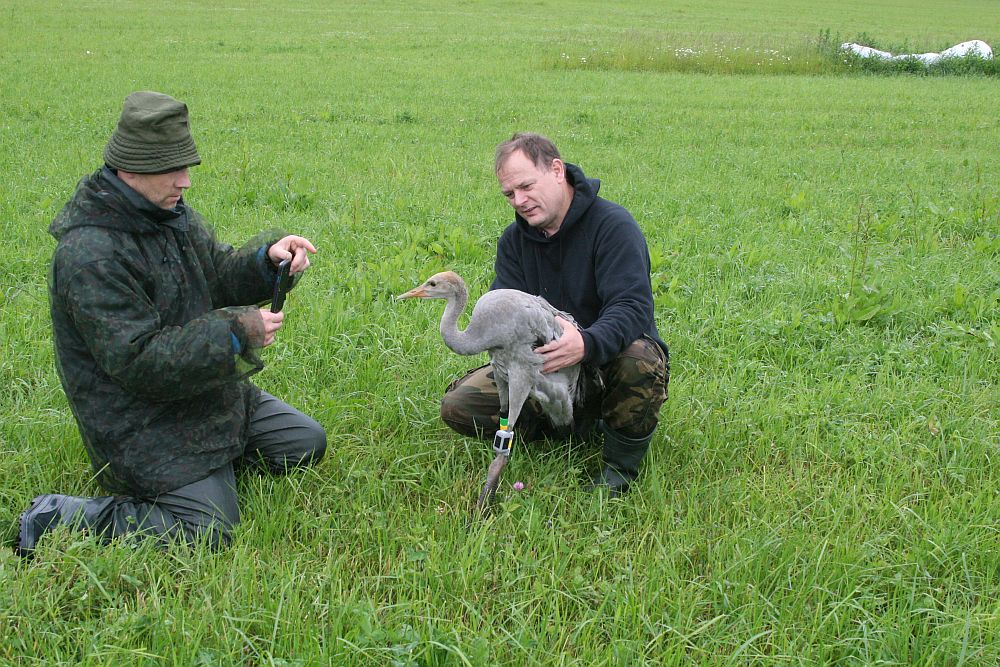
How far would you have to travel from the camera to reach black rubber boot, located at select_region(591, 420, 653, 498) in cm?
372

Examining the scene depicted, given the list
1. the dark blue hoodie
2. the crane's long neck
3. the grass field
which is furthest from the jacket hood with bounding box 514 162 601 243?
the grass field

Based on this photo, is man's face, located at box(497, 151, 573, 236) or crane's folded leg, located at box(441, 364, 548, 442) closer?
man's face, located at box(497, 151, 573, 236)

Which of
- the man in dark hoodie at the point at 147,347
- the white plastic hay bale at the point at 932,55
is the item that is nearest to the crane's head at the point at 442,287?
the man in dark hoodie at the point at 147,347

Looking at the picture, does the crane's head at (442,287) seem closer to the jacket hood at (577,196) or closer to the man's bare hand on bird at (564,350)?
the man's bare hand on bird at (564,350)

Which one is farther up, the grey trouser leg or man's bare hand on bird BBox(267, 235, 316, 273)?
man's bare hand on bird BBox(267, 235, 316, 273)

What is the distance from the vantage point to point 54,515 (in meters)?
3.23

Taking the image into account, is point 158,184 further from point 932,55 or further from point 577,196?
point 932,55

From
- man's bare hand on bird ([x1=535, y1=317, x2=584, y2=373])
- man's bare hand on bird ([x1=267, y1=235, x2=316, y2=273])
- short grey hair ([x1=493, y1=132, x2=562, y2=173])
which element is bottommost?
man's bare hand on bird ([x1=535, y1=317, x2=584, y2=373])

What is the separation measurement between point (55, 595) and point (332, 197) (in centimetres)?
564

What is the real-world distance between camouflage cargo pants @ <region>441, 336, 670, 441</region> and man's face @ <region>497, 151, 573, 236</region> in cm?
73

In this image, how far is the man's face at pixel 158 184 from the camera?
313 centimetres

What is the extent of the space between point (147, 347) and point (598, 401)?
6.74 ft

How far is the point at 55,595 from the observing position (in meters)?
2.88

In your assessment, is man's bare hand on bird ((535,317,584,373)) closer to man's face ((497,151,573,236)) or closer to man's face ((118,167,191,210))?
man's face ((497,151,573,236))
